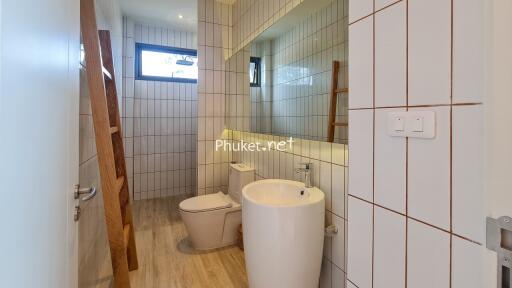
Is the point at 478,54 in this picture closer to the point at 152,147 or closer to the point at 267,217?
the point at 267,217

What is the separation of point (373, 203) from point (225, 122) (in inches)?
96.5

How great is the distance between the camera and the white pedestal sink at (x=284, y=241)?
1.35 meters

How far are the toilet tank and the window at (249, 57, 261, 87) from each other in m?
0.81

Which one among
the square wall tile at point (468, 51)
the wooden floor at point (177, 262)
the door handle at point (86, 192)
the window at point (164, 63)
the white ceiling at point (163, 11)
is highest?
the white ceiling at point (163, 11)

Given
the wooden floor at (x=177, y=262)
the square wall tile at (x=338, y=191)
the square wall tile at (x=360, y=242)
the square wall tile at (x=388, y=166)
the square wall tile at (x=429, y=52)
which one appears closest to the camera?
the square wall tile at (x=429, y=52)

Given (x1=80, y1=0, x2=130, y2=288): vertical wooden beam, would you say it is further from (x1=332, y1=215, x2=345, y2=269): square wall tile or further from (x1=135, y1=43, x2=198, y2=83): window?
(x1=135, y1=43, x2=198, y2=83): window

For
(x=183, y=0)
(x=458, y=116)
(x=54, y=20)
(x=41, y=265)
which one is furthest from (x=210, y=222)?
(x=183, y=0)

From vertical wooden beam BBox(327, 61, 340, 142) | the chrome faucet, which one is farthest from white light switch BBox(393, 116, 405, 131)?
the chrome faucet

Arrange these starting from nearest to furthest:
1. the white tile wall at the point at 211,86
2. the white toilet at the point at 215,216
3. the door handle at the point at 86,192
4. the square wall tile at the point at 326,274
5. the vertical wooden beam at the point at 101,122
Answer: the door handle at the point at 86,192 < the vertical wooden beam at the point at 101,122 < the square wall tile at the point at 326,274 < the white toilet at the point at 215,216 < the white tile wall at the point at 211,86

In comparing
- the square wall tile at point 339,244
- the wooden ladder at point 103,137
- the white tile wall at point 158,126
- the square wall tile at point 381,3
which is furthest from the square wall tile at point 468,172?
the white tile wall at point 158,126

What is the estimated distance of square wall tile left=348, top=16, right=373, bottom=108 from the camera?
0.79 metres

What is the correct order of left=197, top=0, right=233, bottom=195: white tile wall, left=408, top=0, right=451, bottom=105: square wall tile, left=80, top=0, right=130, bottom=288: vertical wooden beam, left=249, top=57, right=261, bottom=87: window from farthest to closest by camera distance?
1. left=197, top=0, right=233, bottom=195: white tile wall
2. left=249, top=57, right=261, bottom=87: window
3. left=80, top=0, right=130, bottom=288: vertical wooden beam
4. left=408, top=0, right=451, bottom=105: square wall tile

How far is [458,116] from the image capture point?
1.91ft

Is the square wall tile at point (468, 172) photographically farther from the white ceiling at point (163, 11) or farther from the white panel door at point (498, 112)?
the white ceiling at point (163, 11)
